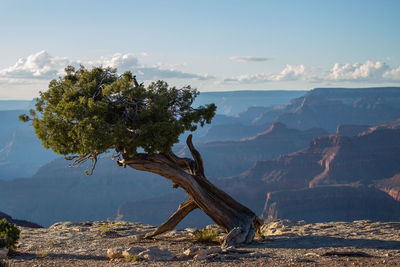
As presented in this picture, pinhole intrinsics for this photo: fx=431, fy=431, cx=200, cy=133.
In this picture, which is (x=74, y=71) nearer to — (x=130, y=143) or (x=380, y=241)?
(x=130, y=143)

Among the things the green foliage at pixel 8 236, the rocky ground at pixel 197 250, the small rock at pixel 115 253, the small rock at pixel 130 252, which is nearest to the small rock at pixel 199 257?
the rocky ground at pixel 197 250

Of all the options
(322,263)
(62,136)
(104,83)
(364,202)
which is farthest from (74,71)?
(364,202)

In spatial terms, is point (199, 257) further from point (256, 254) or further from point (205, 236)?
point (205, 236)

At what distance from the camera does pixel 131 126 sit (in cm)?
1759

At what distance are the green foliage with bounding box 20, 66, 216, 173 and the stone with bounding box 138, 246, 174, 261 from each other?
413 centimetres

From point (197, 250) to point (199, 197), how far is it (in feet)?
14.7

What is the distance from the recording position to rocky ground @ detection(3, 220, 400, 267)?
14.1 metres

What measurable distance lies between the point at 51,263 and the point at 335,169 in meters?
186

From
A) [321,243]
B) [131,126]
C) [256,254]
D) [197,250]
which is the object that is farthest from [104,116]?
[321,243]

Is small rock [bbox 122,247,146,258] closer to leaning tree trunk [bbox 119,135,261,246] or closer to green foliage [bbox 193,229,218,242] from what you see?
leaning tree trunk [bbox 119,135,261,246]

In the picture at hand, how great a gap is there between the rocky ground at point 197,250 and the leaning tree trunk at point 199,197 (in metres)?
0.77

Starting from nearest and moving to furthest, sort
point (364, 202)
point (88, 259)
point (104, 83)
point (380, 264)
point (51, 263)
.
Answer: point (380, 264) → point (51, 263) → point (88, 259) → point (104, 83) → point (364, 202)

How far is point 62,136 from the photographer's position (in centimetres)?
1675

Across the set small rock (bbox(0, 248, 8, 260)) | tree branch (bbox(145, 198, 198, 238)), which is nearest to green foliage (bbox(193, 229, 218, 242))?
tree branch (bbox(145, 198, 198, 238))
